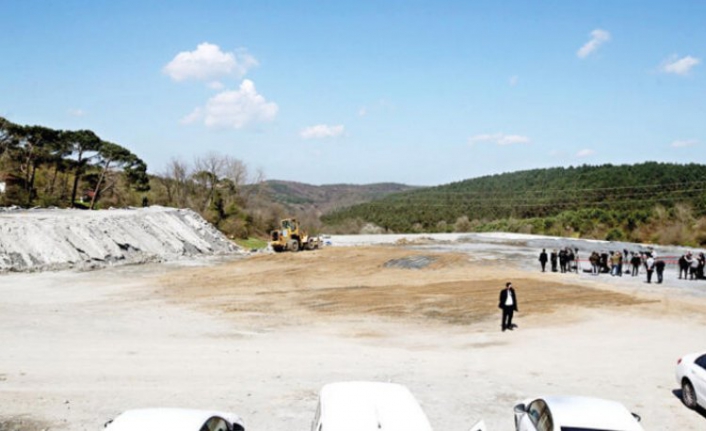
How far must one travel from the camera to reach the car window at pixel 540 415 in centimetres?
753

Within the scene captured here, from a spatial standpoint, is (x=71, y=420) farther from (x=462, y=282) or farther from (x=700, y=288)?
(x=700, y=288)

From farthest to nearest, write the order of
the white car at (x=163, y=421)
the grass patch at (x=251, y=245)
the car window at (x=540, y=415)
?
the grass patch at (x=251, y=245)
the car window at (x=540, y=415)
the white car at (x=163, y=421)

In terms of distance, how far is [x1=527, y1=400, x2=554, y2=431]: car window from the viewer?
7528 mm

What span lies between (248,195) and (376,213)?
→ 216 feet

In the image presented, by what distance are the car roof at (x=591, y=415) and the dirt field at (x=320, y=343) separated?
117 inches

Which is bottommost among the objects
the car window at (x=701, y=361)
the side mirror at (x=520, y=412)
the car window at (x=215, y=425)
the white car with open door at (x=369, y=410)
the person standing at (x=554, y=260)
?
the side mirror at (x=520, y=412)

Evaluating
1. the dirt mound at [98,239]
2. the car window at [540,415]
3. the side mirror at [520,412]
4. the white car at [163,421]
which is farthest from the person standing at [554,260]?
the white car at [163,421]

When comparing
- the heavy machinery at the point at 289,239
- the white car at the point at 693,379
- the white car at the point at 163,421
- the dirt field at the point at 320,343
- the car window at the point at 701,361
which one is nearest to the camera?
the white car at the point at 163,421

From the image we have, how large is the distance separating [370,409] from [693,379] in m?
8.21

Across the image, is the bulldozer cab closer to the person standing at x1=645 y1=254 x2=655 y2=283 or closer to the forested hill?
the person standing at x1=645 y1=254 x2=655 y2=283

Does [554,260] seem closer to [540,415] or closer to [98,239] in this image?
[540,415]

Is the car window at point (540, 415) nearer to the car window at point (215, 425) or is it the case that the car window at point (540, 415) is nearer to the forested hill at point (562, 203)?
the car window at point (215, 425)

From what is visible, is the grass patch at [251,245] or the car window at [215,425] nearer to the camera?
the car window at [215,425]

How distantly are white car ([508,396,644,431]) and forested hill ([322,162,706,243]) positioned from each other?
A: 6348 cm
